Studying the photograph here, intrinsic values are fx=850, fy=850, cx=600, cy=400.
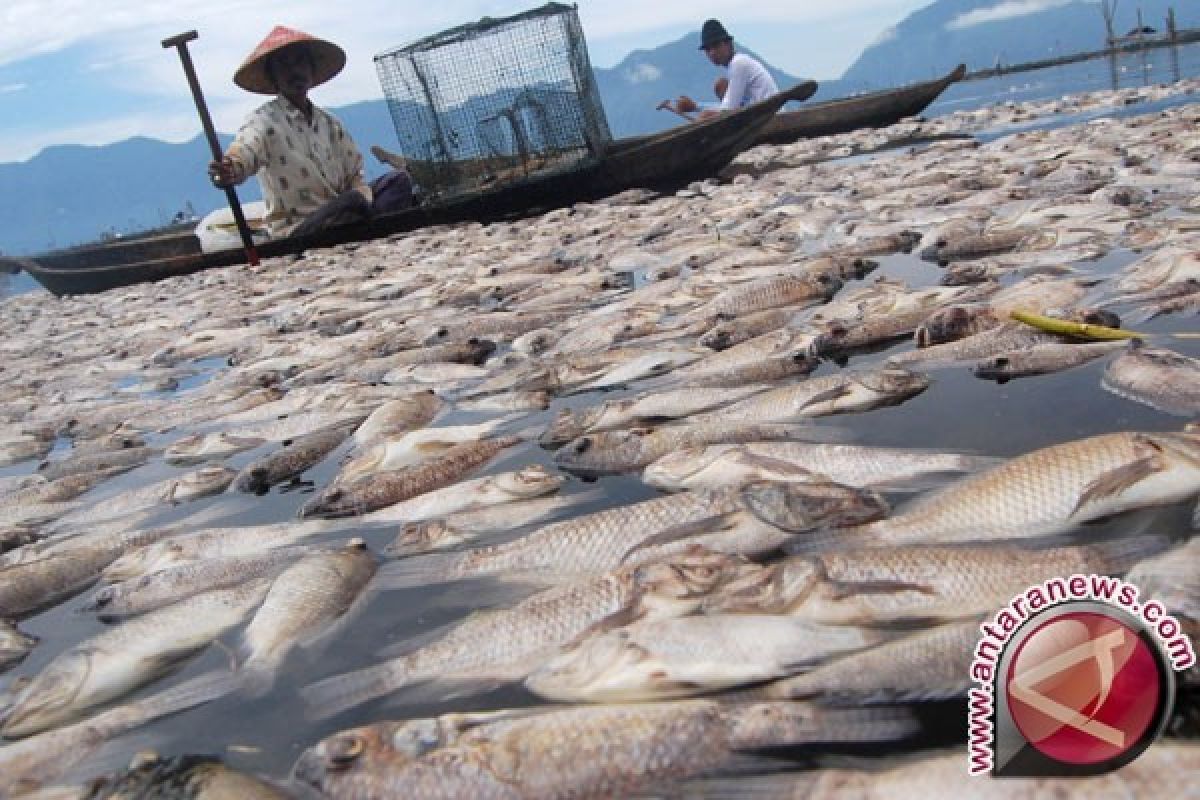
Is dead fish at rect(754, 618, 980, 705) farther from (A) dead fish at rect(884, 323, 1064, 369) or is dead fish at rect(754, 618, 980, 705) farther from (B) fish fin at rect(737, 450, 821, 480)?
(A) dead fish at rect(884, 323, 1064, 369)

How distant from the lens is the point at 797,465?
2.88 meters

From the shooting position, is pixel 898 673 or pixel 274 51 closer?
pixel 898 673

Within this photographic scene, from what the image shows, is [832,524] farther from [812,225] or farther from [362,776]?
[812,225]

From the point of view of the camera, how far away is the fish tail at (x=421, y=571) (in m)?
2.70

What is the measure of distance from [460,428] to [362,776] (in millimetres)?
2297

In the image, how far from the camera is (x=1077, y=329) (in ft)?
11.9

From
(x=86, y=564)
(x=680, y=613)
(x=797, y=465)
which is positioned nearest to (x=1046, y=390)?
(x=797, y=465)

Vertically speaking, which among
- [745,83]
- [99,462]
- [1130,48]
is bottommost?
[99,462]

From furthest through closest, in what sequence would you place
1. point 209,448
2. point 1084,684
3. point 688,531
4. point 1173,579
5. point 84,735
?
point 209,448, point 688,531, point 84,735, point 1173,579, point 1084,684

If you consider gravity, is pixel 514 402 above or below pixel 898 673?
above

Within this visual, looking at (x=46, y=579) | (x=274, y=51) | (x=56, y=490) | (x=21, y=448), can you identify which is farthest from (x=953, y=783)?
(x=274, y=51)

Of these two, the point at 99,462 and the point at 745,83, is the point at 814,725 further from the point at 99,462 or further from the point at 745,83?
the point at 745,83

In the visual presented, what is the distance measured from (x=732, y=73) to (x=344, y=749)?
16.1 meters

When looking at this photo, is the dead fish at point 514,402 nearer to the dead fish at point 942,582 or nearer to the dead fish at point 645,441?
the dead fish at point 645,441
